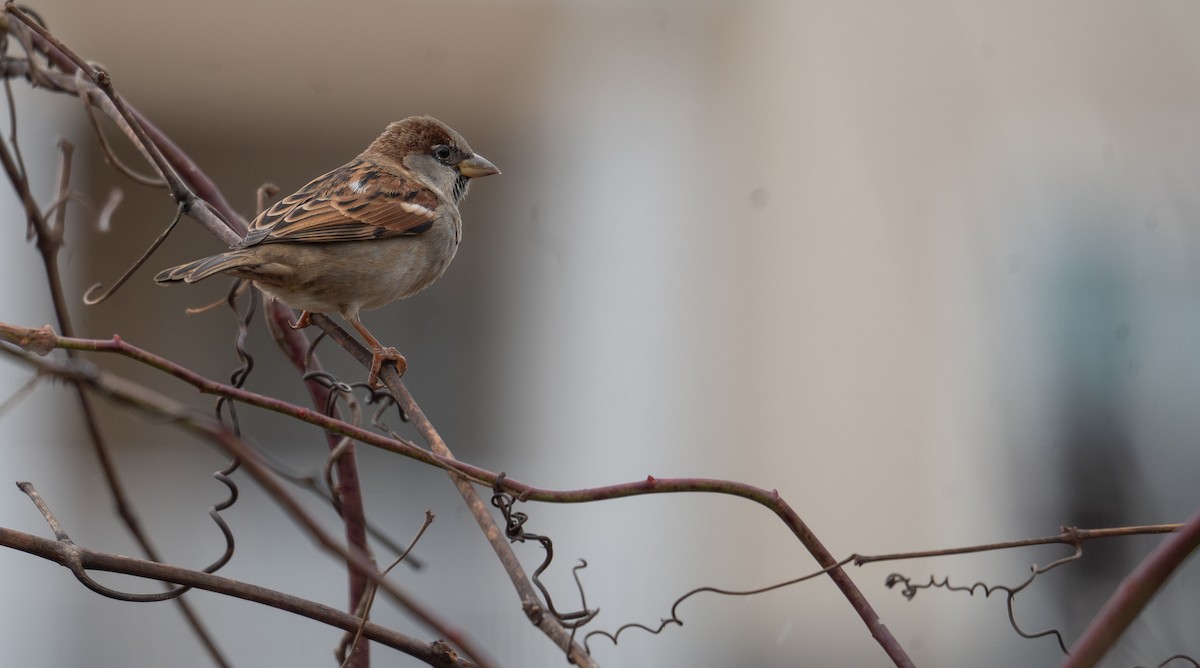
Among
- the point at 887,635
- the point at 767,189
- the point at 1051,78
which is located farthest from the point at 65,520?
the point at 887,635

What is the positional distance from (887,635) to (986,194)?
4568 mm

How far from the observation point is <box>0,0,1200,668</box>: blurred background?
5926 millimetres

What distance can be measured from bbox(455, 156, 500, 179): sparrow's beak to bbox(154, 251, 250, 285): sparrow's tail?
0.94m

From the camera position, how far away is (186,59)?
21.2 feet

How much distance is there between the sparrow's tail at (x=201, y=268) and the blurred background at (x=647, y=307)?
3710 millimetres

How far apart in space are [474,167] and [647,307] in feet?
11.7

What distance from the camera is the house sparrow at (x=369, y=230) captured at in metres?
2.57

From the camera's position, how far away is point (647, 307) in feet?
22.1

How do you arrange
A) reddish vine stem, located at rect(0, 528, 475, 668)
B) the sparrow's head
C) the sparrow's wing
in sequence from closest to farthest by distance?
reddish vine stem, located at rect(0, 528, 475, 668), the sparrow's wing, the sparrow's head

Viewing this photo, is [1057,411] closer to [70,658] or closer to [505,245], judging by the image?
[505,245]

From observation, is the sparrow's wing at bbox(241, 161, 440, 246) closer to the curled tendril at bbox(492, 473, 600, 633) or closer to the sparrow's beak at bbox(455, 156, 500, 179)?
the sparrow's beak at bbox(455, 156, 500, 179)

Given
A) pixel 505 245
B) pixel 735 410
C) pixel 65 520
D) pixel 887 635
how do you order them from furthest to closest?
pixel 505 245 → pixel 735 410 → pixel 65 520 → pixel 887 635

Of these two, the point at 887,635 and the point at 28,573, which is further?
the point at 28,573

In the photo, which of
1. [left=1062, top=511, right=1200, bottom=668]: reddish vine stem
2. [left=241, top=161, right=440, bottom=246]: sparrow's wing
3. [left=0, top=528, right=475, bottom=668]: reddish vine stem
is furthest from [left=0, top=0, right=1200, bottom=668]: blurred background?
[left=1062, top=511, right=1200, bottom=668]: reddish vine stem
